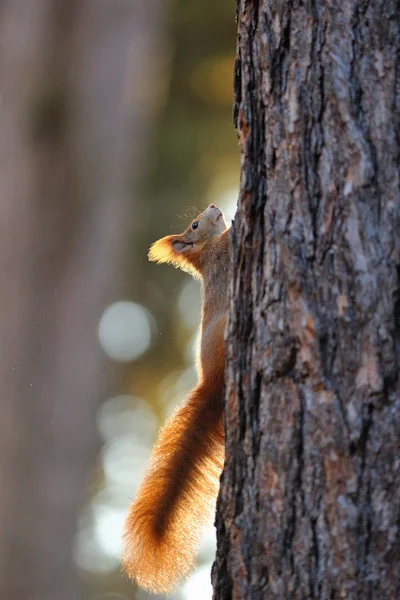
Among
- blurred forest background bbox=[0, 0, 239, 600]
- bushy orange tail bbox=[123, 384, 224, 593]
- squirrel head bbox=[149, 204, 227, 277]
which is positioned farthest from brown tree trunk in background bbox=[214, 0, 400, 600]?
blurred forest background bbox=[0, 0, 239, 600]

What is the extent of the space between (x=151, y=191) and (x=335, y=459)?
19.0 ft

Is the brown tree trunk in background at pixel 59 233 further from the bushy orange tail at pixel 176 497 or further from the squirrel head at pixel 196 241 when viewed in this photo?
the bushy orange tail at pixel 176 497

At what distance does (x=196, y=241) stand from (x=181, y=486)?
1571 mm

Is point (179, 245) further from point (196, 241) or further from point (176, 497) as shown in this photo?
point (176, 497)

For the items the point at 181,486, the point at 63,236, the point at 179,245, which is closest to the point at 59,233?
the point at 63,236

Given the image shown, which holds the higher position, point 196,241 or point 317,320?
point 317,320

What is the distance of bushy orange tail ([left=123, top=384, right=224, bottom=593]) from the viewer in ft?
7.13

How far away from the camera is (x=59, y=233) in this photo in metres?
5.50

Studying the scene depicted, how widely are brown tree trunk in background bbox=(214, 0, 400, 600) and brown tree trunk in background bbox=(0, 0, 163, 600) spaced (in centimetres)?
355

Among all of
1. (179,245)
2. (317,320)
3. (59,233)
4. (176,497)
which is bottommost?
(176,497)

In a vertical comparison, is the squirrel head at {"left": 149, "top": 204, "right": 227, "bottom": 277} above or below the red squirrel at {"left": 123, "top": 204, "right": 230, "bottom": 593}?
above

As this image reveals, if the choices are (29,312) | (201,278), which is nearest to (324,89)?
(201,278)

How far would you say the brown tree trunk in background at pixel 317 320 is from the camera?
59.4 inches

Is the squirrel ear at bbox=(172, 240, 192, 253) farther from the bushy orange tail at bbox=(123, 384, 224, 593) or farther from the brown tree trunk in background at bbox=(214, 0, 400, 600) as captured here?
the brown tree trunk in background at bbox=(214, 0, 400, 600)
